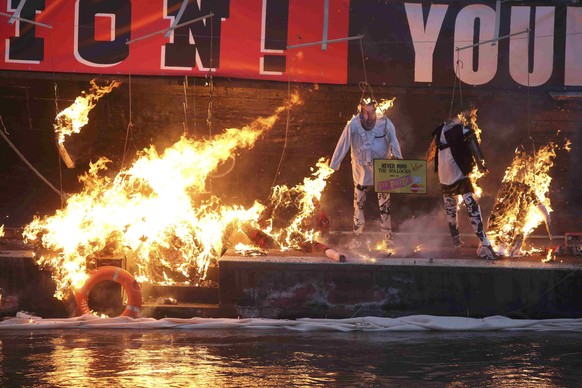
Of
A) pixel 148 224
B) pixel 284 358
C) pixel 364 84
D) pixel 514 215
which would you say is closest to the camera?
pixel 284 358

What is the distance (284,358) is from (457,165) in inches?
190

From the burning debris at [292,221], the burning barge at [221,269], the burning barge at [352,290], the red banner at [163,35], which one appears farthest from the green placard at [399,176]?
the red banner at [163,35]

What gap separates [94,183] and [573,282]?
7.34 m

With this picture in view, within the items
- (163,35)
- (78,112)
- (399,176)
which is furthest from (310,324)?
(78,112)

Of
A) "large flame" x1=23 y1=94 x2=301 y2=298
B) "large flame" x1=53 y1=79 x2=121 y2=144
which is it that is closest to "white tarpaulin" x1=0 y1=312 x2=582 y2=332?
"large flame" x1=23 y1=94 x2=301 y2=298

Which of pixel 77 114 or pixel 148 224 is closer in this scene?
pixel 148 224

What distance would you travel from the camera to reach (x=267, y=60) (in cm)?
1558

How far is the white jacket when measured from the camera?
49.1 ft

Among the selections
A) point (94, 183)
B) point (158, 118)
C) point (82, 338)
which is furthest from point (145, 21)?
point (82, 338)

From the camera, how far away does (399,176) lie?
14.3 meters

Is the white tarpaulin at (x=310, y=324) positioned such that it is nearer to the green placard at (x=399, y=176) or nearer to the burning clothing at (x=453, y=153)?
the green placard at (x=399, y=176)

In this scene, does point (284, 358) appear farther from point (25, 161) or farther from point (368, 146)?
point (25, 161)

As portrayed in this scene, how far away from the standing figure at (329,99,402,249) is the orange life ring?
3.59m

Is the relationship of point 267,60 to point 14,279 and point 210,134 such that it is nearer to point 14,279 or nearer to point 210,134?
point 210,134
